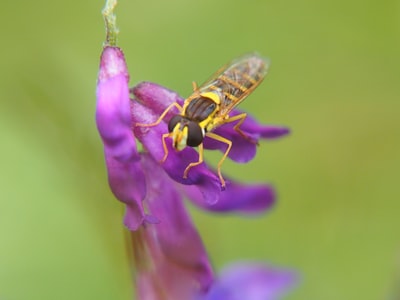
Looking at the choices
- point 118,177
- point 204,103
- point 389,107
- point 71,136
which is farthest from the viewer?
point 389,107

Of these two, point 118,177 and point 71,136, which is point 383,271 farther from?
point 118,177

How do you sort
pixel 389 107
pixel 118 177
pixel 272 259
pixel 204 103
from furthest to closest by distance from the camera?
pixel 389 107
pixel 272 259
pixel 204 103
pixel 118 177

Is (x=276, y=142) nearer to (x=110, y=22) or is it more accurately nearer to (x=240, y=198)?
(x=240, y=198)

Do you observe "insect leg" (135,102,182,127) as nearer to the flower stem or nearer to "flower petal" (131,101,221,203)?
"flower petal" (131,101,221,203)

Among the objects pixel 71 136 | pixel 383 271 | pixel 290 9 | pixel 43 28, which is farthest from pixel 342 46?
pixel 71 136

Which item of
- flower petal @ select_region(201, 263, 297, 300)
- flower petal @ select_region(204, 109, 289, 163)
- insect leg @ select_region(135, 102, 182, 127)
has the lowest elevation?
flower petal @ select_region(201, 263, 297, 300)

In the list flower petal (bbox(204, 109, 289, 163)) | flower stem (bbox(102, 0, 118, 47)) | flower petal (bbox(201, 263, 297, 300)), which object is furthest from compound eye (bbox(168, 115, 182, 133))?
flower petal (bbox(201, 263, 297, 300))

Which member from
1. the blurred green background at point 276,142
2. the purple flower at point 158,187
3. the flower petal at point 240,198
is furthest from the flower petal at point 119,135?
the blurred green background at point 276,142
